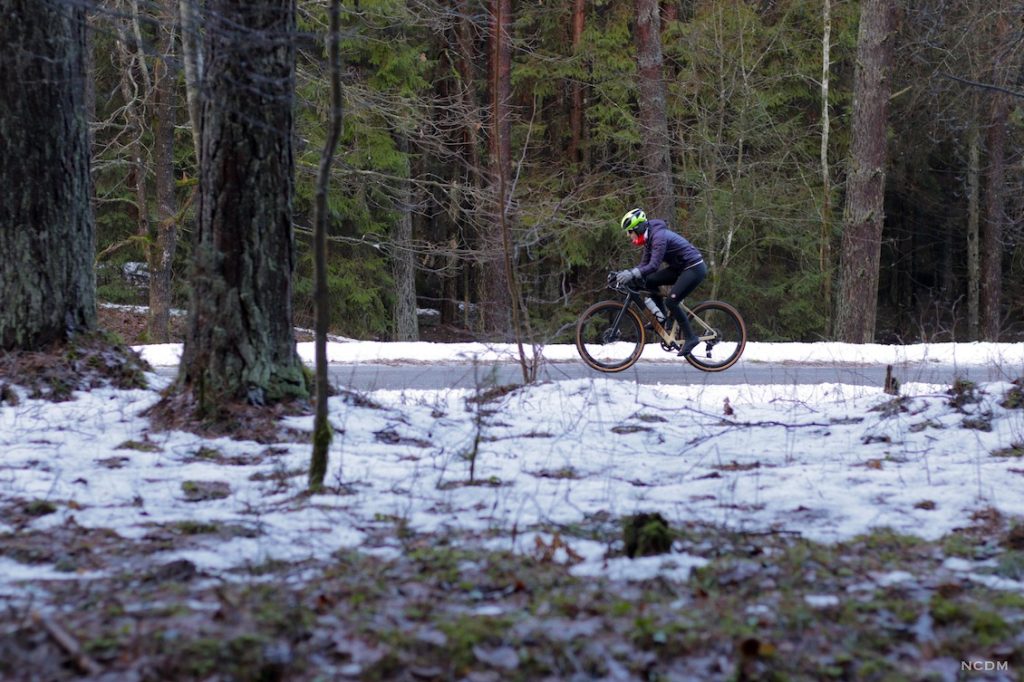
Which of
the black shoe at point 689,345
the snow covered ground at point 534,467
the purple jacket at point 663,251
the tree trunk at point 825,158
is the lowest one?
the snow covered ground at point 534,467

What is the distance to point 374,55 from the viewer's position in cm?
2072

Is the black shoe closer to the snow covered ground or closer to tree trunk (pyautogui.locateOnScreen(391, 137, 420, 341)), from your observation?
the snow covered ground

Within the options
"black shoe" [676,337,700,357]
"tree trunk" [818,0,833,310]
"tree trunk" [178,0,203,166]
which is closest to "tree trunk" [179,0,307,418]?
"tree trunk" [178,0,203,166]

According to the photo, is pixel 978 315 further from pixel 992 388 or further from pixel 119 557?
pixel 119 557

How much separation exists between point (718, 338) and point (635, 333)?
43.1 inches

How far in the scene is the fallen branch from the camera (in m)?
2.69

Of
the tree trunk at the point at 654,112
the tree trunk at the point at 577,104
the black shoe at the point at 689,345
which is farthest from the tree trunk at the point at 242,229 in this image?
the tree trunk at the point at 577,104

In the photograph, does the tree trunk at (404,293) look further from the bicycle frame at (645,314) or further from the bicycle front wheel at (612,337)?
the bicycle frame at (645,314)

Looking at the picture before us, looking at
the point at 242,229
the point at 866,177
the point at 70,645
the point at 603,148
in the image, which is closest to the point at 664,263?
the point at 242,229

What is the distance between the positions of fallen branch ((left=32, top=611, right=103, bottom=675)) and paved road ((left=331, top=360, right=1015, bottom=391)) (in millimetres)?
7081

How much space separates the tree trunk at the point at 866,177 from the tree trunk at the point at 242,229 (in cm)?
1315

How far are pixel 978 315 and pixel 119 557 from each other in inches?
1191

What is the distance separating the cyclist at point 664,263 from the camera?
35.8ft

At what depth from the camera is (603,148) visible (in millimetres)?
24188
